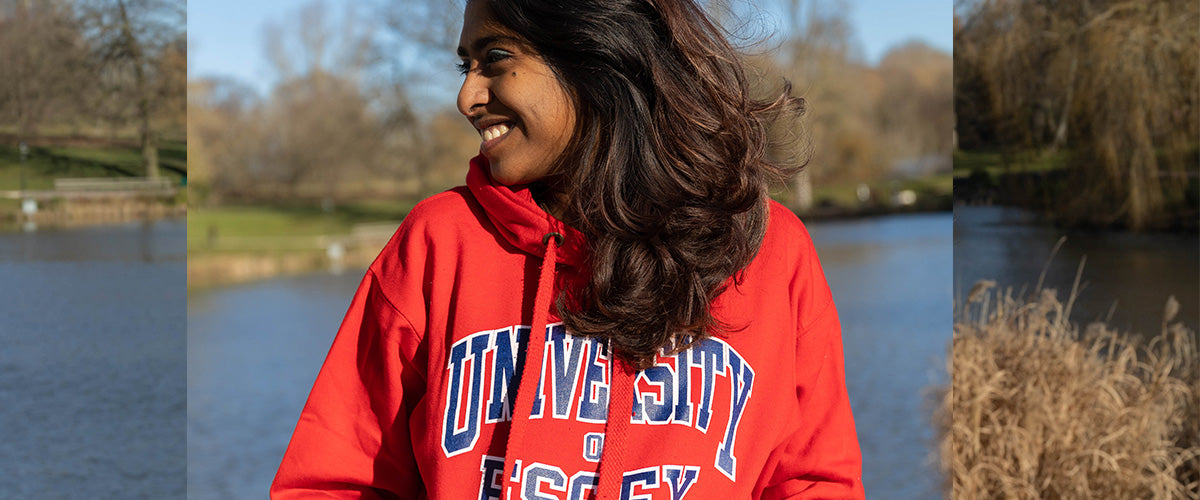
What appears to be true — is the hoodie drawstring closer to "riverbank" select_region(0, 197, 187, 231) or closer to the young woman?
the young woman

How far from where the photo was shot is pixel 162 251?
3.04 metres

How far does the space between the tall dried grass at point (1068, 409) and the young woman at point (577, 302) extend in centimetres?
211

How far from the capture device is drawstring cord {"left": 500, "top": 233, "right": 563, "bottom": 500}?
1103 mm

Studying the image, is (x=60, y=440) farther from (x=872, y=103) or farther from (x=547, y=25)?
(x=872, y=103)

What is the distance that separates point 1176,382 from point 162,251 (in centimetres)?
318

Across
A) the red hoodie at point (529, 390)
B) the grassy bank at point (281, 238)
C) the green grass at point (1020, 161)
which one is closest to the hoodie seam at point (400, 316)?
the red hoodie at point (529, 390)

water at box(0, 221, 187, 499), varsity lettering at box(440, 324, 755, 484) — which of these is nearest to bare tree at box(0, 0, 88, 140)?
water at box(0, 221, 187, 499)

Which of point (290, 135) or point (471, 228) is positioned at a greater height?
point (290, 135)

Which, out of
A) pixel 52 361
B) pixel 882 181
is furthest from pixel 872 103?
pixel 52 361

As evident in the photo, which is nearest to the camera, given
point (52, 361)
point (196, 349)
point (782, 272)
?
point (782, 272)

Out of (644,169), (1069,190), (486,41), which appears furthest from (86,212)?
(1069,190)

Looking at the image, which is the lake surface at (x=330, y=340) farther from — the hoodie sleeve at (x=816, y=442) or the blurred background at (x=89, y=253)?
the hoodie sleeve at (x=816, y=442)

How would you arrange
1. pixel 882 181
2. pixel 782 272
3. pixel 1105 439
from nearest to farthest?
1. pixel 782 272
2. pixel 1105 439
3. pixel 882 181

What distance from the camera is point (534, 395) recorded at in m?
1.13
